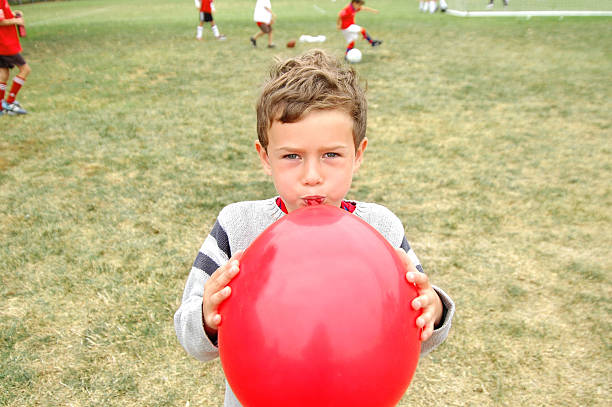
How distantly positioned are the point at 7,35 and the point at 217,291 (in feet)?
26.7

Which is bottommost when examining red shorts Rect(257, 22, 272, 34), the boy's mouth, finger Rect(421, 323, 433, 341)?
red shorts Rect(257, 22, 272, 34)

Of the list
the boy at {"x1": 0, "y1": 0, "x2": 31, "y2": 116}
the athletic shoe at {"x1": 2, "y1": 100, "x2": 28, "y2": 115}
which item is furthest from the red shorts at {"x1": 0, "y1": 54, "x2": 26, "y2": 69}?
A: the athletic shoe at {"x1": 2, "y1": 100, "x2": 28, "y2": 115}

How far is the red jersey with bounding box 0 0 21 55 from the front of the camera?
7477mm

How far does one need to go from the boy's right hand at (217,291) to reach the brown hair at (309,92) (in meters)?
0.52

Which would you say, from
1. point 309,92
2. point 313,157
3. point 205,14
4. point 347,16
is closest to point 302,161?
point 313,157

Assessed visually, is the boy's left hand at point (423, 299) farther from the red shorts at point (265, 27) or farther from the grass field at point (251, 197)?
the red shorts at point (265, 27)

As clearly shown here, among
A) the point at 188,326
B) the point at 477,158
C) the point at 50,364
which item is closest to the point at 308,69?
the point at 188,326

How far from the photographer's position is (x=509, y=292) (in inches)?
153

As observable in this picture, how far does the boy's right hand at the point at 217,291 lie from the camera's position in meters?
1.44

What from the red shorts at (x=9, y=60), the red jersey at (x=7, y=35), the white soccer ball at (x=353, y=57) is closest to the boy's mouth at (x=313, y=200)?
the red jersey at (x=7, y=35)

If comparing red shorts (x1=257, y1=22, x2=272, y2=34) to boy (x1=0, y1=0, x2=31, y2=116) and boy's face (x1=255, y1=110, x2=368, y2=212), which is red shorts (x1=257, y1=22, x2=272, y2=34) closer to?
boy (x1=0, y1=0, x2=31, y2=116)

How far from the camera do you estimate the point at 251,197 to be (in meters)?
5.29

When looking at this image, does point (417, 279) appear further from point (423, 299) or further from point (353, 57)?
point (353, 57)

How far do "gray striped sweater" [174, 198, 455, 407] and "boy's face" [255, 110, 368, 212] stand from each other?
0.80ft
